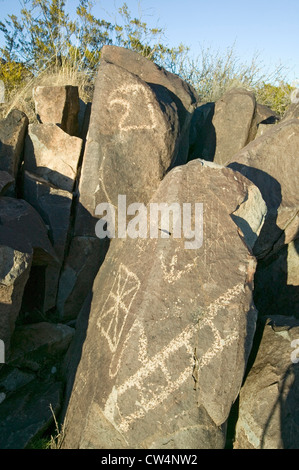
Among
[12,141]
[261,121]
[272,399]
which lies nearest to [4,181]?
[12,141]

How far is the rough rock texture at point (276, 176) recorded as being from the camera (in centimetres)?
357

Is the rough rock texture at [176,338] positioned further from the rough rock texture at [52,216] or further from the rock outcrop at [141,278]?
the rough rock texture at [52,216]

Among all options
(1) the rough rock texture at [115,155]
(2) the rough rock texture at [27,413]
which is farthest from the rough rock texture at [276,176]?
(2) the rough rock texture at [27,413]

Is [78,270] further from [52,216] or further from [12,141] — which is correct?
[12,141]

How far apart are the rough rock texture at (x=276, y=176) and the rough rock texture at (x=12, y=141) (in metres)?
1.79

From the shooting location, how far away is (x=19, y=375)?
120 inches

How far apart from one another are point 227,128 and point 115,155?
180 cm

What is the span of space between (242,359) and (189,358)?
323 mm

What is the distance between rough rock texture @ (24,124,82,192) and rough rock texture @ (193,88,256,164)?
1.67m

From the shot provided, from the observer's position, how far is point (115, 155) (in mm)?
3535

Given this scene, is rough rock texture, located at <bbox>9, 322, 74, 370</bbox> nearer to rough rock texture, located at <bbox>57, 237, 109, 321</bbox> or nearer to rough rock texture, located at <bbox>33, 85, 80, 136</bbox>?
rough rock texture, located at <bbox>57, 237, 109, 321</bbox>

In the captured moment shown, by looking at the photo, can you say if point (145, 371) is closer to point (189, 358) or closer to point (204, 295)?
point (189, 358)

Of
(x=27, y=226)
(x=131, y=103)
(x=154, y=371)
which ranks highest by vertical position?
(x=131, y=103)

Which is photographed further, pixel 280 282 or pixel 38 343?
pixel 280 282
